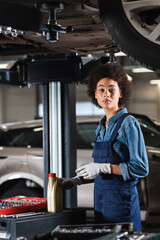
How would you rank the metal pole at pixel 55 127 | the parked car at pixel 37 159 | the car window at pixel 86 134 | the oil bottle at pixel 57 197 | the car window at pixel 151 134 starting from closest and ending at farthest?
the oil bottle at pixel 57 197
the metal pole at pixel 55 127
the parked car at pixel 37 159
the car window at pixel 151 134
the car window at pixel 86 134

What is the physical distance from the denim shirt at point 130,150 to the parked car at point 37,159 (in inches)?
81.5

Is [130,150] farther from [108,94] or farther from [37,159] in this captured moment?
[37,159]

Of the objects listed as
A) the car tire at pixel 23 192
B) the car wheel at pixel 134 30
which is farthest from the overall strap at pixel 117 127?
the car tire at pixel 23 192

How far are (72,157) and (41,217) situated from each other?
68.0 inches

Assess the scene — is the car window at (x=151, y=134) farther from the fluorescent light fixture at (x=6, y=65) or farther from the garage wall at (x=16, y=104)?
the garage wall at (x=16, y=104)

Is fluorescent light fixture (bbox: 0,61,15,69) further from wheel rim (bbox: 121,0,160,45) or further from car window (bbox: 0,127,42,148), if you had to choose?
wheel rim (bbox: 121,0,160,45)

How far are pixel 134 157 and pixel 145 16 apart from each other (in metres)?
0.77

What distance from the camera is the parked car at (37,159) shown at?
466cm

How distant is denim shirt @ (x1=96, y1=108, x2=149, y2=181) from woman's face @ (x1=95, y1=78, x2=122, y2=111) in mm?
144

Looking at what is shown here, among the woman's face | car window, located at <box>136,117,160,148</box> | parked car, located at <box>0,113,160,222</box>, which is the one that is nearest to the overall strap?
the woman's face

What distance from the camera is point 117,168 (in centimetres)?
260

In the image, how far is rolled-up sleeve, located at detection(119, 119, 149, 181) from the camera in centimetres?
257

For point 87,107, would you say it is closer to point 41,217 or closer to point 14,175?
point 14,175

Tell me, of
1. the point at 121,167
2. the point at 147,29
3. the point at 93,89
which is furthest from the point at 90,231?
the point at 93,89
